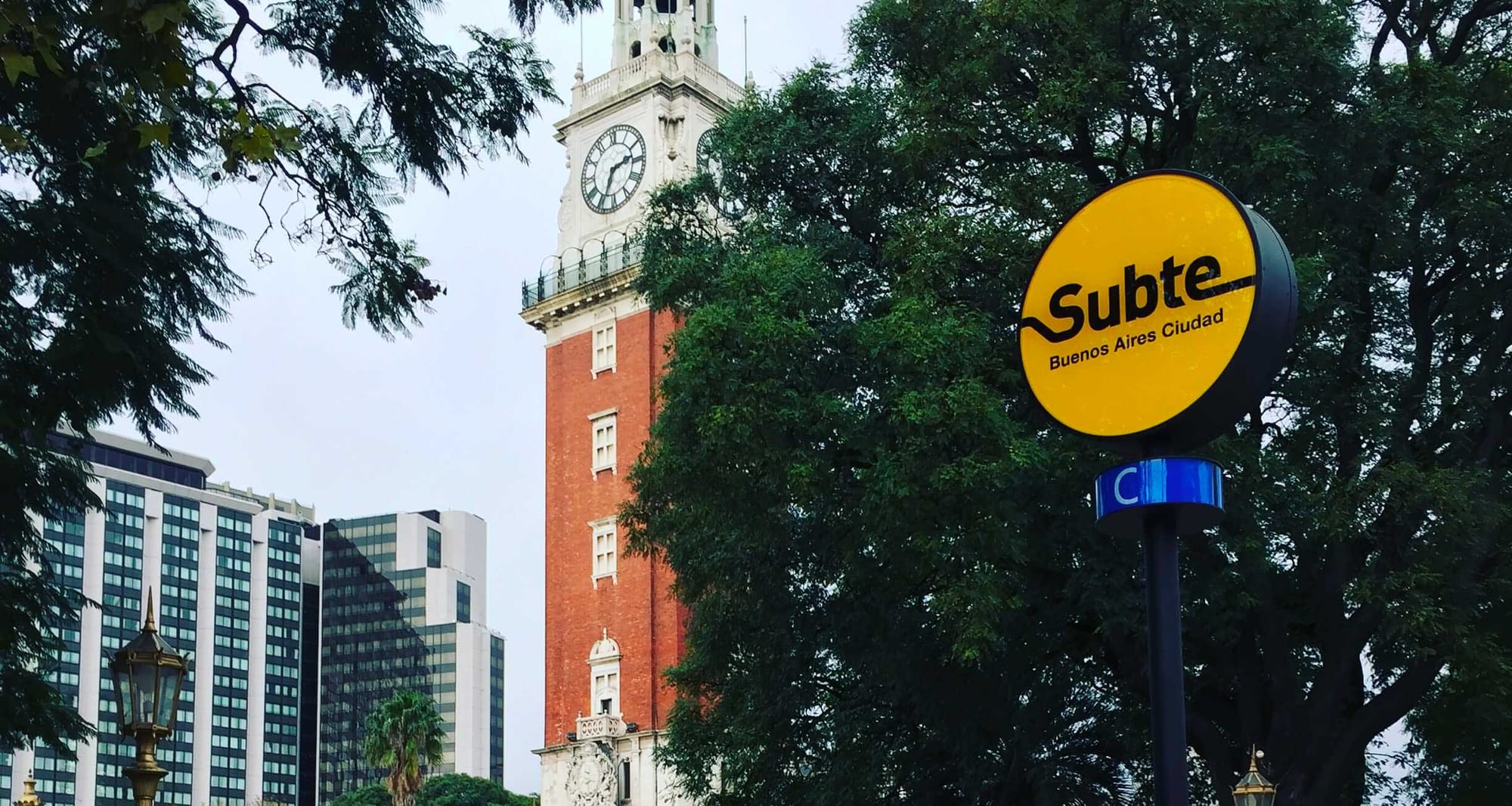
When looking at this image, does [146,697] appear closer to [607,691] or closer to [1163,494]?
[1163,494]

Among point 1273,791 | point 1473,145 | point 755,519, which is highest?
point 1473,145

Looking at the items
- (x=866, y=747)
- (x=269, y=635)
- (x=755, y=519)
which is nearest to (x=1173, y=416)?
(x=755, y=519)

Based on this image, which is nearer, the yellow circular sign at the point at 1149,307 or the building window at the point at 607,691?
the yellow circular sign at the point at 1149,307

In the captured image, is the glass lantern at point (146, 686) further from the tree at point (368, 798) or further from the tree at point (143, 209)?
the tree at point (368, 798)

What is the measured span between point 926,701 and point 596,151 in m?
38.9

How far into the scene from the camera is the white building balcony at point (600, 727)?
182 ft

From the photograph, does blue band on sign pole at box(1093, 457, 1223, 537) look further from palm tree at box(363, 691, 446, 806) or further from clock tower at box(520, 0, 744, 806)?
palm tree at box(363, 691, 446, 806)

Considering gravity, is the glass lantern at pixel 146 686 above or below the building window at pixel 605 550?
below

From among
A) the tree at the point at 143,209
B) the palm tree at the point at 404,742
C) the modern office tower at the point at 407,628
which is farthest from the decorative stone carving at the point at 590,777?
the modern office tower at the point at 407,628

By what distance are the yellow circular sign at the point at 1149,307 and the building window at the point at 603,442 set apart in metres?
48.7

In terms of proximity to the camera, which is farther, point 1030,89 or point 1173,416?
point 1030,89

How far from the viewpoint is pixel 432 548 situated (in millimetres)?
170750

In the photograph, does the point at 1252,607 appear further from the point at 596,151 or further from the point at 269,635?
the point at 269,635

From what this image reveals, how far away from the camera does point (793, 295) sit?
79.6 feet
